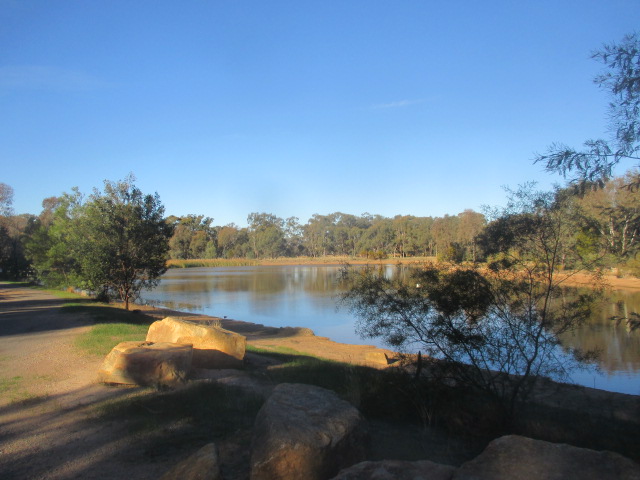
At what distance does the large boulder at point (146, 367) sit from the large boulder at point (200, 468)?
3.82 metres

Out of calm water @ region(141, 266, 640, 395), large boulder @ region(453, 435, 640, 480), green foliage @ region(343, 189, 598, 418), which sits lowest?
calm water @ region(141, 266, 640, 395)

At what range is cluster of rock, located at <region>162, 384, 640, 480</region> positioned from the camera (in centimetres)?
319

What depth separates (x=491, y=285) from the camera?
6496mm

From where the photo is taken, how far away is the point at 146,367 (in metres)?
7.57

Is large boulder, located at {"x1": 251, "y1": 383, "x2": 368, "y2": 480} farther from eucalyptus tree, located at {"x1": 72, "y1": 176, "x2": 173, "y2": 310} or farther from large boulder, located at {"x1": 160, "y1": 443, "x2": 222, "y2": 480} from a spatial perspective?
eucalyptus tree, located at {"x1": 72, "y1": 176, "x2": 173, "y2": 310}

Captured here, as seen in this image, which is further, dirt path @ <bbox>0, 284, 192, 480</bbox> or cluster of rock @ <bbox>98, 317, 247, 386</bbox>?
cluster of rock @ <bbox>98, 317, 247, 386</bbox>

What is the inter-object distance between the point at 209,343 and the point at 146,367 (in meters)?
1.99

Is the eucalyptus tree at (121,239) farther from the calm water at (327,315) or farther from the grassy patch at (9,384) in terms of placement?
the grassy patch at (9,384)

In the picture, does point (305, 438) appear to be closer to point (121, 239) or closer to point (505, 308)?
point (505, 308)

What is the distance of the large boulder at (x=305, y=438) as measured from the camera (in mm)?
3902

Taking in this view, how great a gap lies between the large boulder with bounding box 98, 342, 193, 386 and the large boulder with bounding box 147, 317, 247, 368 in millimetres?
1390

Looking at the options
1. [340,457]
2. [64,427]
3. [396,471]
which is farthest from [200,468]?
[64,427]

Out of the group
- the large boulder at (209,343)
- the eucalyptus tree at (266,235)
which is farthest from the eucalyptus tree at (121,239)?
the eucalyptus tree at (266,235)

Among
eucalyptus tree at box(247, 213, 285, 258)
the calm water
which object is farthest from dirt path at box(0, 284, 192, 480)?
eucalyptus tree at box(247, 213, 285, 258)
